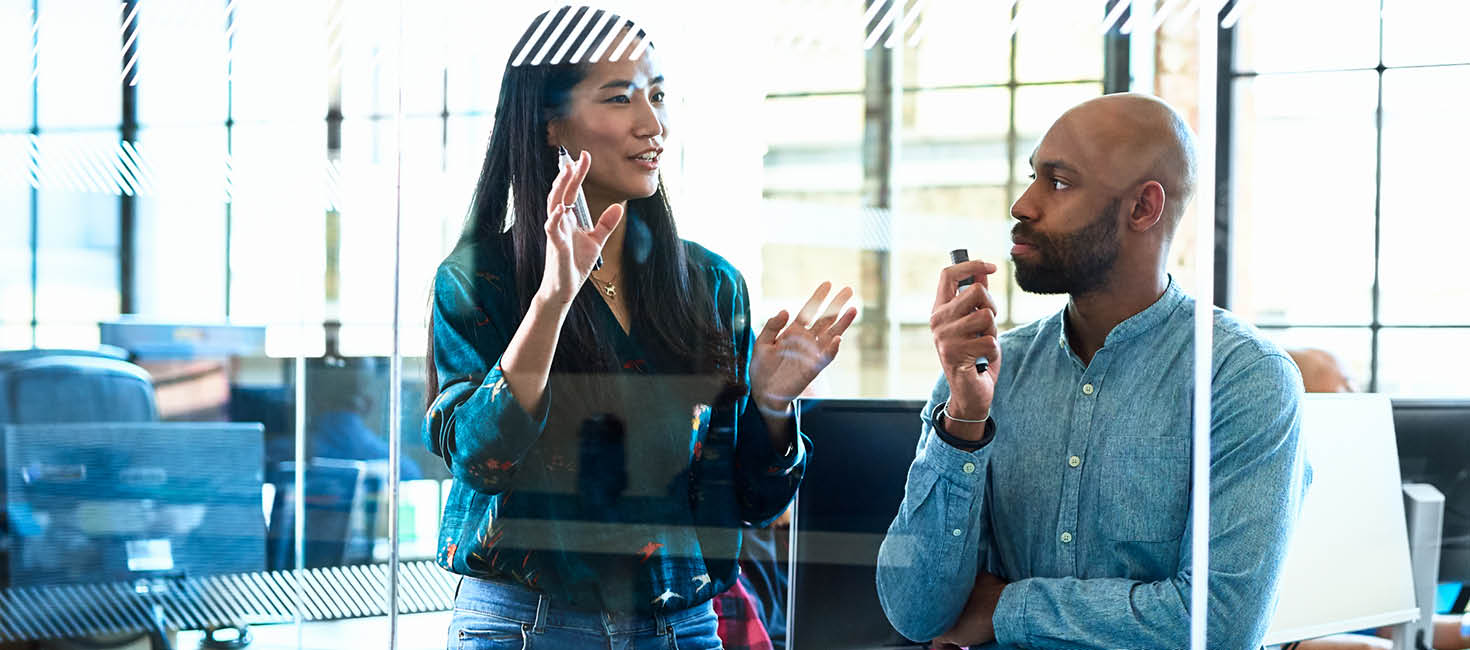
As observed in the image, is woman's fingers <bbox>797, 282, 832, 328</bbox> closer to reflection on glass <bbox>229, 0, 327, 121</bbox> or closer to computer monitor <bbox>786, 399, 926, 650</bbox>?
computer monitor <bbox>786, 399, 926, 650</bbox>

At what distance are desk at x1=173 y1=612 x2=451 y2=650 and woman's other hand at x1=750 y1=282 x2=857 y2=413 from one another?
28.9 inches

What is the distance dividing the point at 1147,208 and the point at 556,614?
1164mm

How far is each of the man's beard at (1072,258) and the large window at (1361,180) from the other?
298mm

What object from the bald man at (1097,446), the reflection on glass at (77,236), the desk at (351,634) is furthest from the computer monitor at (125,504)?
the bald man at (1097,446)

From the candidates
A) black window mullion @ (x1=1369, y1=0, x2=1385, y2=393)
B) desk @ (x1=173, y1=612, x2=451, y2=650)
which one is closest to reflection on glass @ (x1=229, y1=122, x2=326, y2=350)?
desk @ (x1=173, y1=612, x2=451, y2=650)

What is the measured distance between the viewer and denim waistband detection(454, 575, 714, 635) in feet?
6.55

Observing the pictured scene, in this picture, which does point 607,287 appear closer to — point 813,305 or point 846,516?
point 813,305

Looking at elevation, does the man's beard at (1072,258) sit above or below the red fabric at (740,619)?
above

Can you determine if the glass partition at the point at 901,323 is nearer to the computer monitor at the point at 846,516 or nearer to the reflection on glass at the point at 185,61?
the computer monitor at the point at 846,516

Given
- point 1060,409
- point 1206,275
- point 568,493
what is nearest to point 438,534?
point 568,493

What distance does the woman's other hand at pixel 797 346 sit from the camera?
1.98m

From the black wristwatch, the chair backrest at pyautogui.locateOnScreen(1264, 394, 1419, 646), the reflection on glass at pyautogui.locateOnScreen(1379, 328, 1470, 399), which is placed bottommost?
the chair backrest at pyautogui.locateOnScreen(1264, 394, 1419, 646)

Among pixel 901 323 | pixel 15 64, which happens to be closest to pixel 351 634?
pixel 901 323

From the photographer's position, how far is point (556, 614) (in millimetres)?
2008
